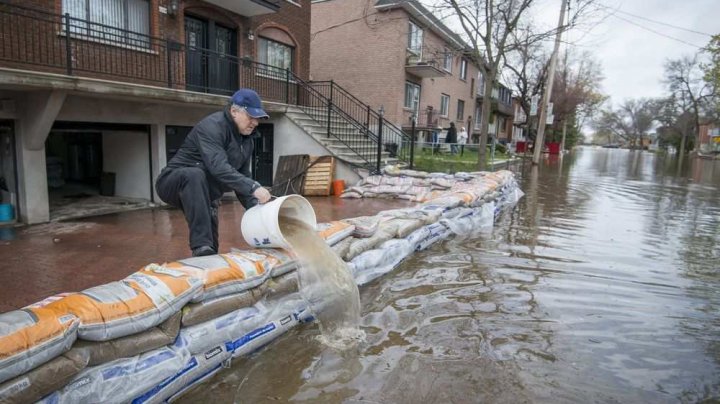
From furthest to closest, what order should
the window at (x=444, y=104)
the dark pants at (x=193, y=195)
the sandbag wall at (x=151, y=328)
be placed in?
the window at (x=444, y=104) → the dark pants at (x=193, y=195) → the sandbag wall at (x=151, y=328)

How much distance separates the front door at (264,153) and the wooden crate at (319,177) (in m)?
1.60

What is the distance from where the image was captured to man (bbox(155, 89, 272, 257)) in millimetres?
3420

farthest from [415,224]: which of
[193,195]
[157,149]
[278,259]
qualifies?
[157,149]

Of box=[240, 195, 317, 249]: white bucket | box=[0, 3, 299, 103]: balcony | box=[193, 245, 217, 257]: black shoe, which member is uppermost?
box=[0, 3, 299, 103]: balcony

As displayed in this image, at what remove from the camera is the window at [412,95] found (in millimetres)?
21016

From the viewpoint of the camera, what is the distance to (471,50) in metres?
15.7

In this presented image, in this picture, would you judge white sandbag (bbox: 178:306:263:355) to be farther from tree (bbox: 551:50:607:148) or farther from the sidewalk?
tree (bbox: 551:50:607:148)

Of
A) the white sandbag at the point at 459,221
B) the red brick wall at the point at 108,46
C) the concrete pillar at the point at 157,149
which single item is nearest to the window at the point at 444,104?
the red brick wall at the point at 108,46

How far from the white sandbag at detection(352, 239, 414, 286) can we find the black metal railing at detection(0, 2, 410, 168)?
5350 mm

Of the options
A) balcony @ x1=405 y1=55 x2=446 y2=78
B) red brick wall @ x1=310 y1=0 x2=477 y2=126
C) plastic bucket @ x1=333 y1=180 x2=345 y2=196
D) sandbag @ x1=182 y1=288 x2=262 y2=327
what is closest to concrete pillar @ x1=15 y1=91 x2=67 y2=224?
sandbag @ x1=182 y1=288 x2=262 y2=327

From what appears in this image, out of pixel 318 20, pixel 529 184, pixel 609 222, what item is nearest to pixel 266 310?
pixel 609 222

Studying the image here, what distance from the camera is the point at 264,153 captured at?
11484 mm

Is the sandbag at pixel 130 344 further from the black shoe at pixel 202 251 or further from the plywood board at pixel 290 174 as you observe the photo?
the plywood board at pixel 290 174

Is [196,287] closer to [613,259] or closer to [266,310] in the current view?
[266,310]
